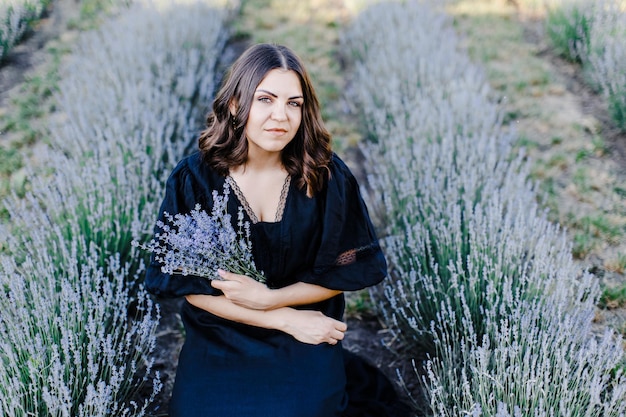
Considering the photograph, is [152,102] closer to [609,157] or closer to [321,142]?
[321,142]

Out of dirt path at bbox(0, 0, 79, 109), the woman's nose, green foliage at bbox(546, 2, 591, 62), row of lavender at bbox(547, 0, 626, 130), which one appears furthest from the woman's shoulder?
green foliage at bbox(546, 2, 591, 62)

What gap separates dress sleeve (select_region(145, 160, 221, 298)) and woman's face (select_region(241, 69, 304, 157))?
0.98 feet

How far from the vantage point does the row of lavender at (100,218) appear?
214cm

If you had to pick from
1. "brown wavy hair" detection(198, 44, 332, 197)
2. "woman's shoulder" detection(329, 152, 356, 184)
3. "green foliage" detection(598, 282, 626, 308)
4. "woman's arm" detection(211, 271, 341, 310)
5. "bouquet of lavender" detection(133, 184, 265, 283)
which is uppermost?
"brown wavy hair" detection(198, 44, 332, 197)

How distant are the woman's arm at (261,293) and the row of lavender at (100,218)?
0.40 m

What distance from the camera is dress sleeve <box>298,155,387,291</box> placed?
220cm

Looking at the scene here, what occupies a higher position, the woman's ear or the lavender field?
the woman's ear

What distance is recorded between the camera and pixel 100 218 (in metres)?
2.93

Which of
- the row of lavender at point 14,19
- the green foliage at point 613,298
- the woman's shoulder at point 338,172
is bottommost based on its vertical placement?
the green foliage at point 613,298

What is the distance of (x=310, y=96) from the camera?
2.21 meters

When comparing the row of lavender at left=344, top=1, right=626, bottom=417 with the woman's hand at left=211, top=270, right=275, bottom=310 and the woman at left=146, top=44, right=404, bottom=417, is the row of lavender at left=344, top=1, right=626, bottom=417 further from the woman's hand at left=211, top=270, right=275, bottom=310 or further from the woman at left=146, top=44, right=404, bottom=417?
the woman's hand at left=211, top=270, right=275, bottom=310

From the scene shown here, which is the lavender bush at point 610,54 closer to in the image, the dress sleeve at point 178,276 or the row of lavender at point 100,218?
the row of lavender at point 100,218

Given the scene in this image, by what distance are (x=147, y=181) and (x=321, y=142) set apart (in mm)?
1390

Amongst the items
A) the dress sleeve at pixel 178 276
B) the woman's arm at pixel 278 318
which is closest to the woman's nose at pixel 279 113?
the dress sleeve at pixel 178 276
